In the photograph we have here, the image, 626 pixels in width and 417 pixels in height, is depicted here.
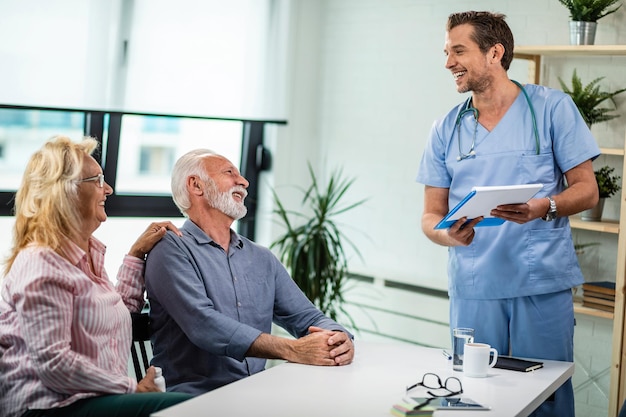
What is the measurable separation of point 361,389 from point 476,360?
0.35m

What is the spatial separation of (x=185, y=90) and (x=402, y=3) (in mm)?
1246

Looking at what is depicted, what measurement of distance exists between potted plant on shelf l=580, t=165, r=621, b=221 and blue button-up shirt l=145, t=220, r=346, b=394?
1.53m

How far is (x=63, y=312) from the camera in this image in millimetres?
2105

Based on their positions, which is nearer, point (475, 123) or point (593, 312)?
point (475, 123)

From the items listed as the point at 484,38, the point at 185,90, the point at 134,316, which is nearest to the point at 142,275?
the point at 134,316

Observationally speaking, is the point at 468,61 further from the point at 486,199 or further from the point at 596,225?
the point at 596,225

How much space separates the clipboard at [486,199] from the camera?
2.44 metres

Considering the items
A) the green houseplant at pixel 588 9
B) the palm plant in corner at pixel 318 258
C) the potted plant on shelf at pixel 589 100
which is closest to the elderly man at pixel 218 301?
the palm plant in corner at pixel 318 258

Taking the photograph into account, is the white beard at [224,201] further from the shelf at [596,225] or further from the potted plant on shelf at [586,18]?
the potted plant on shelf at [586,18]

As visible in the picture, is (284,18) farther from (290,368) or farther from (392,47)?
(290,368)

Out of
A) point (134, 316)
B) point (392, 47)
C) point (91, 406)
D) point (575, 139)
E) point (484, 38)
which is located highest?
point (392, 47)

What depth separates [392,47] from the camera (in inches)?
184

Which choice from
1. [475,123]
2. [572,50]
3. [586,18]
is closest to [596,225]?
[572,50]

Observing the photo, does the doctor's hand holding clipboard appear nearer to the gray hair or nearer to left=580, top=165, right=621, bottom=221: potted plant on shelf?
the gray hair
